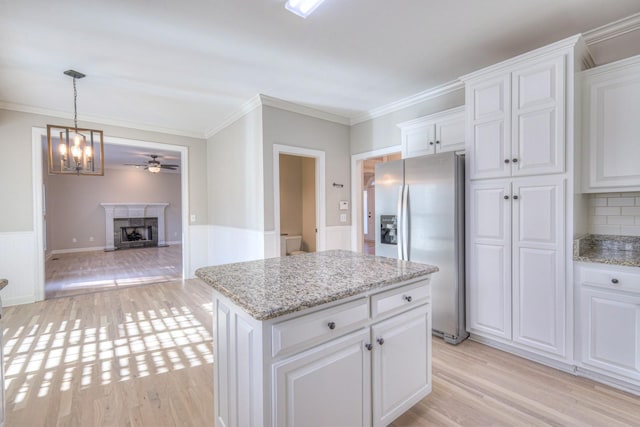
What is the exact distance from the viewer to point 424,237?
2.85 meters

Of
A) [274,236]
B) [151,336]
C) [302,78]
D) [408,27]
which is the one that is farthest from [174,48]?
[151,336]

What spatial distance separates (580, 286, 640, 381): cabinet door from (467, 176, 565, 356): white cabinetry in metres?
0.14

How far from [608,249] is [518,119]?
4.25ft

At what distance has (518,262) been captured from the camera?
241 cm

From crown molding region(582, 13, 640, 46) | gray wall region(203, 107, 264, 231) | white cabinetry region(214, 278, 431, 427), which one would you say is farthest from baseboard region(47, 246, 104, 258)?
crown molding region(582, 13, 640, 46)

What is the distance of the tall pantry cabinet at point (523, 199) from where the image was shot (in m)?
2.18

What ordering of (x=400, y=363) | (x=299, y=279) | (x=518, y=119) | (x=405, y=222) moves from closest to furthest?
(x=299, y=279), (x=400, y=363), (x=518, y=119), (x=405, y=222)

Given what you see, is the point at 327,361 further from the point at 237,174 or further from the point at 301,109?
the point at 237,174

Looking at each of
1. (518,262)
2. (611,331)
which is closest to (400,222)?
(518,262)

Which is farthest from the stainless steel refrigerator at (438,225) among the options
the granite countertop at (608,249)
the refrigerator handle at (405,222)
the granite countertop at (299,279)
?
the granite countertop at (299,279)

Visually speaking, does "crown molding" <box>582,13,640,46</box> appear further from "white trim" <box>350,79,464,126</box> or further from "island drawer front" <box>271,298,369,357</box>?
"island drawer front" <box>271,298,369,357</box>

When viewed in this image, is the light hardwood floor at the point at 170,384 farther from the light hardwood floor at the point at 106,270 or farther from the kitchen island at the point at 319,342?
the light hardwood floor at the point at 106,270

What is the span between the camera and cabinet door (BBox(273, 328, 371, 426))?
1.18m

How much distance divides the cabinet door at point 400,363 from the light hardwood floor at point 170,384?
0.60ft
